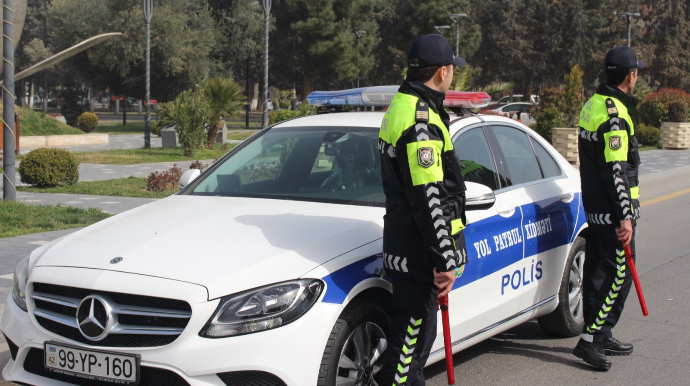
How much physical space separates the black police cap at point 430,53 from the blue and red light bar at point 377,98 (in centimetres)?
132

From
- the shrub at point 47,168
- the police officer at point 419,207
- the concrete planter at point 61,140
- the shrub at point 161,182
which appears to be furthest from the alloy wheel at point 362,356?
the concrete planter at point 61,140

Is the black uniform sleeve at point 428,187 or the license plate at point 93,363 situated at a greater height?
the black uniform sleeve at point 428,187

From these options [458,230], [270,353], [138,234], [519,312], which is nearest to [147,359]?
[270,353]

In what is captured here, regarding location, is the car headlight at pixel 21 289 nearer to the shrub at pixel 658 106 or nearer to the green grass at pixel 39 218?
the green grass at pixel 39 218

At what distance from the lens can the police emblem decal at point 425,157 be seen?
10.2 ft

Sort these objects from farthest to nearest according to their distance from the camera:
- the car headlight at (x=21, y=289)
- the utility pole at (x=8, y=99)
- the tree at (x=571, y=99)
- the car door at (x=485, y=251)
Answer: the tree at (x=571, y=99) < the utility pole at (x=8, y=99) < the car door at (x=485, y=251) < the car headlight at (x=21, y=289)

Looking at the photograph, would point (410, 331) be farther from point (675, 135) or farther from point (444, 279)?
point (675, 135)

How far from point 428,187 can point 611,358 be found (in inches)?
106

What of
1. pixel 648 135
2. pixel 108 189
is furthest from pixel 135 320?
pixel 648 135

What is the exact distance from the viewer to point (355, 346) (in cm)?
343

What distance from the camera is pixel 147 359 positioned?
10.1 feet

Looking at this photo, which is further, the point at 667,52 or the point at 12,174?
the point at 667,52

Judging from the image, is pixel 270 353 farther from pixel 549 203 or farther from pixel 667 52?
pixel 667 52

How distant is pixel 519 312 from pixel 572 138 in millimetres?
18021
